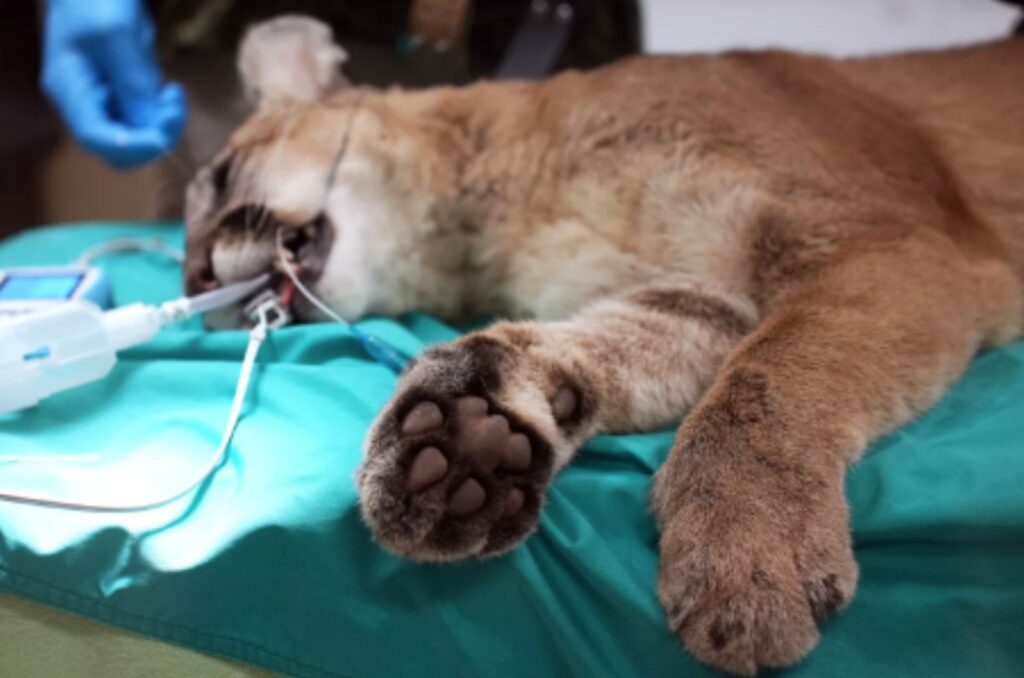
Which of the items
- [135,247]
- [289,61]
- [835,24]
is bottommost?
[135,247]

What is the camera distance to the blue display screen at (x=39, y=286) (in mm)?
1527

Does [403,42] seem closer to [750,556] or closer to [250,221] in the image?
[250,221]

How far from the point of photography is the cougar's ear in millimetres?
2135

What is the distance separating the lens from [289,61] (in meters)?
2.14

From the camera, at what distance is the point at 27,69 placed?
2.87 meters

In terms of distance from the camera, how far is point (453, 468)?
103cm

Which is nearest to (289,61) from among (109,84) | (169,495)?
(109,84)

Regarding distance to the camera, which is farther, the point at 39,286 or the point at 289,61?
the point at 289,61

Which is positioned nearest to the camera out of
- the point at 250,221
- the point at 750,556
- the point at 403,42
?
the point at 750,556

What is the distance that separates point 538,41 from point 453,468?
192cm

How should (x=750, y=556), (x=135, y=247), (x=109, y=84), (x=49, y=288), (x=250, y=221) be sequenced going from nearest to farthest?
(x=750, y=556)
(x=49, y=288)
(x=250, y=221)
(x=109, y=84)
(x=135, y=247)

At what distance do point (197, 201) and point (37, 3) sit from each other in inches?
51.9

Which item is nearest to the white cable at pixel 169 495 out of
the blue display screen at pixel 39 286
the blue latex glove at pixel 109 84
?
the blue display screen at pixel 39 286

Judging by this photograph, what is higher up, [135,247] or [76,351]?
[76,351]
